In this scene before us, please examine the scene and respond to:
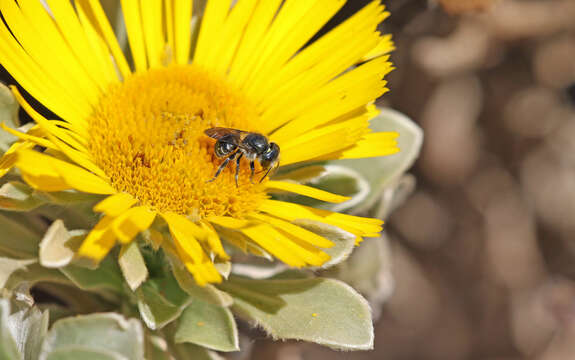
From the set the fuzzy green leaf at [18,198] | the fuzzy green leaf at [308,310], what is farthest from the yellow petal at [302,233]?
the fuzzy green leaf at [18,198]

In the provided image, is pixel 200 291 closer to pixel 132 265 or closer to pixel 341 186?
pixel 132 265

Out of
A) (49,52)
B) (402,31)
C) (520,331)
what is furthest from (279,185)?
(520,331)

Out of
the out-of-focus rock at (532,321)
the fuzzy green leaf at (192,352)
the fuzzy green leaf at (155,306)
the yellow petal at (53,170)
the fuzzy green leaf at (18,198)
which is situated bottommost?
the out-of-focus rock at (532,321)

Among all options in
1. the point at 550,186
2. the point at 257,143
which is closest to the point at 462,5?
the point at 550,186

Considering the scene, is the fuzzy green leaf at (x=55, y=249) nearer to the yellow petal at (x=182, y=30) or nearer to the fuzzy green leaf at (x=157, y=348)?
the fuzzy green leaf at (x=157, y=348)

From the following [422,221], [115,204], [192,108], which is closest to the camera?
[115,204]

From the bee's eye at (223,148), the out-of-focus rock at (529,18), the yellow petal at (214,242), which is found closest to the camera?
the yellow petal at (214,242)

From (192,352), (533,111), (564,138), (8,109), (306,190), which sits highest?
(8,109)
